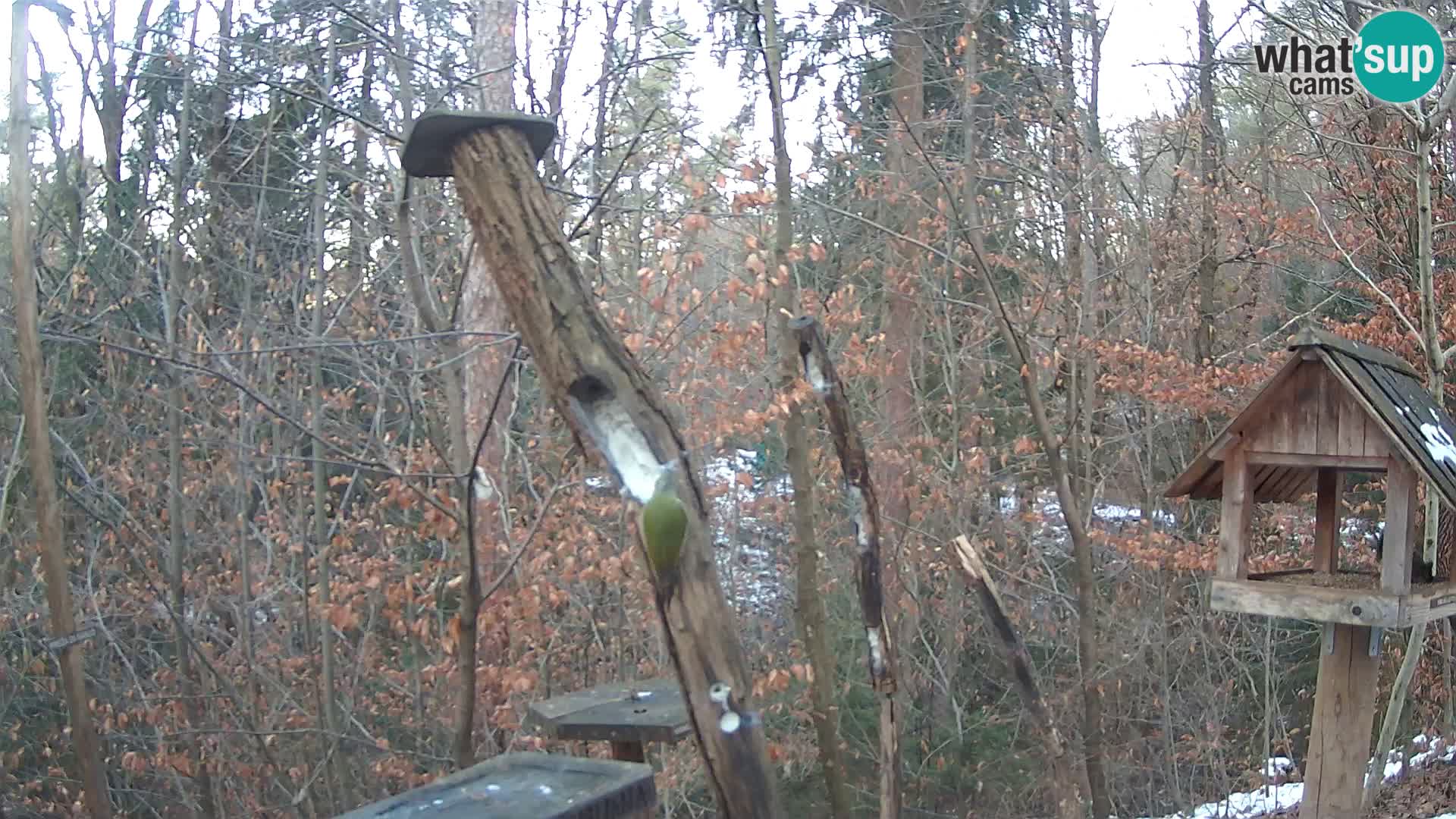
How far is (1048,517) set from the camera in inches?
427

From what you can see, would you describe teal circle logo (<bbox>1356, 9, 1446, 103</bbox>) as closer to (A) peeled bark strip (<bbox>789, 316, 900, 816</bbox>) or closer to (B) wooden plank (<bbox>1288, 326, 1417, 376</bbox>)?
(B) wooden plank (<bbox>1288, 326, 1417, 376</bbox>)

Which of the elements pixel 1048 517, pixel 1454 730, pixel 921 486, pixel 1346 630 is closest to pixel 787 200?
pixel 921 486

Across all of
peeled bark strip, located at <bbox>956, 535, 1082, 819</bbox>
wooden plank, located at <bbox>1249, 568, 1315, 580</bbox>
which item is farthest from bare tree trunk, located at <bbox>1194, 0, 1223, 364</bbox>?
peeled bark strip, located at <bbox>956, 535, 1082, 819</bbox>

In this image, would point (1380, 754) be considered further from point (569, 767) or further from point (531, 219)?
point (531, 219)

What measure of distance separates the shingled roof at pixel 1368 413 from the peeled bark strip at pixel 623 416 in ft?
7.75

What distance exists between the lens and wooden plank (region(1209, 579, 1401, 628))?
3.86m

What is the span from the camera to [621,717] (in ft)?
12.6

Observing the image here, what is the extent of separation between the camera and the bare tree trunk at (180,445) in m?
7.14

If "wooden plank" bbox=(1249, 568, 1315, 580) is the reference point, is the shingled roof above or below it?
above

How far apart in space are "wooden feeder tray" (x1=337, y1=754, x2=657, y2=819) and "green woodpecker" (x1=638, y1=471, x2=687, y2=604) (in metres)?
0.49

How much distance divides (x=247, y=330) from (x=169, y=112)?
191 centimetres

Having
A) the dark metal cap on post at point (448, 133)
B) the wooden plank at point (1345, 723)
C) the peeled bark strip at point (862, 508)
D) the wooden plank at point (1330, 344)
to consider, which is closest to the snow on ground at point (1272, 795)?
the wooden plank at point (1345, 723)

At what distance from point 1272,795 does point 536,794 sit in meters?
8.38

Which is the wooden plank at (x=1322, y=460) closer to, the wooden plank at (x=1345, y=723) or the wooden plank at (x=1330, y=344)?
the wooden plank at (x=1330, y=344)
